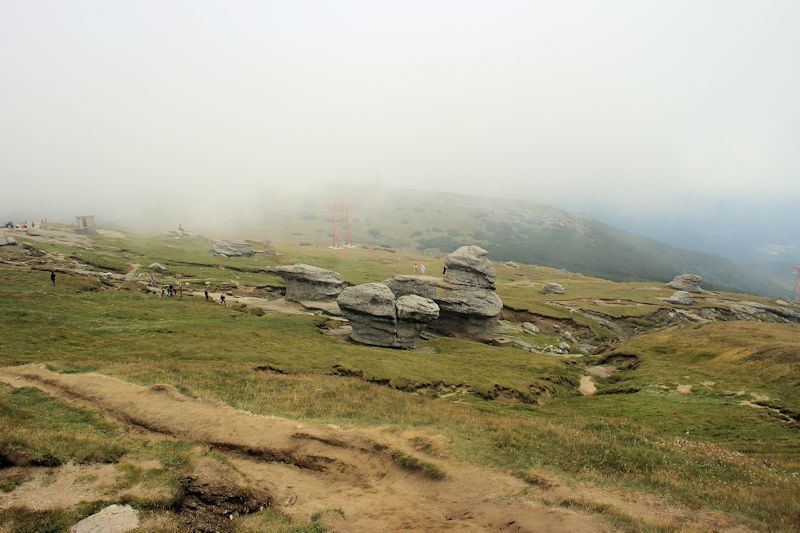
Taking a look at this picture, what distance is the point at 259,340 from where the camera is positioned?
61.2 m

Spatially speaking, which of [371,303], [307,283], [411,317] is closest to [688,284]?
[411,317]

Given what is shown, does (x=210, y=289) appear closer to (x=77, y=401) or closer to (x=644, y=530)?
(x=77, y=401)

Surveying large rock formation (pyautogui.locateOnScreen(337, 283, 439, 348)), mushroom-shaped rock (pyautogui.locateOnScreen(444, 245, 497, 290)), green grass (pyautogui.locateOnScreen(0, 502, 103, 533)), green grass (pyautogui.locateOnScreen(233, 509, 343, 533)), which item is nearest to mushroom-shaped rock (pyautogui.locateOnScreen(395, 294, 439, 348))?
large rock formation (pyautogui.locateOnScreen(337, 283, 439, 348))

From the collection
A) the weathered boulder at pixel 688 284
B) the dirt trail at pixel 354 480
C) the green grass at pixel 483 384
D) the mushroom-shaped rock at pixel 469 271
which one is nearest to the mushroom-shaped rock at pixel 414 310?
the green grass at pixel 483 384

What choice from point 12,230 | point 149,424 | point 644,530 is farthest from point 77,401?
point 12,230

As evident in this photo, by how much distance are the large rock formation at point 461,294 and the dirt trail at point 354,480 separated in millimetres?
58750

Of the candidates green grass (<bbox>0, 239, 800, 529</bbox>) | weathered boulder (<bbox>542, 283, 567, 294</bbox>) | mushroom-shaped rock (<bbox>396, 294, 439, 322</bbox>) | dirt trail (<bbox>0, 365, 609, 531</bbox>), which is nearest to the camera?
dirt trail (<bbox>0, 365, 609, 531</bbox>)

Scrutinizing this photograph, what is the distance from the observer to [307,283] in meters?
95.1

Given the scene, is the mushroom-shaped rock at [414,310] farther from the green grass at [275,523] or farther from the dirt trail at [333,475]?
the green grass at [275,523]

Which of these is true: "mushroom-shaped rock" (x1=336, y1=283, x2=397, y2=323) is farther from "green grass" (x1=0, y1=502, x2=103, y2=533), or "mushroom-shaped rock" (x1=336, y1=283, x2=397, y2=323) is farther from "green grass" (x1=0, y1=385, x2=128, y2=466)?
"green grass" (x1=0, y1=502, x2=103, y2=533)

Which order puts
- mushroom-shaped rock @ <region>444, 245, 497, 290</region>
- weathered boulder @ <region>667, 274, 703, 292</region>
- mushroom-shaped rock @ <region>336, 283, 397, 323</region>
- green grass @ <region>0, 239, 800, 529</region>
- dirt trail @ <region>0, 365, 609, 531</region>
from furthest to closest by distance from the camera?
weathered boulder @ <region>667, 274, 703, 292</region>, mushroom-shaped rock @ <region>444, 245, 497, 290</region>, mushroom-shaped rock @ <region>336, 283, 397, 323</region>, green grass @ <region>0, 239, 800, 529</region>, dirt trail @ <region>0, 365, 609, 531</region>

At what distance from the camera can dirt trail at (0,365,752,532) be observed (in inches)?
820

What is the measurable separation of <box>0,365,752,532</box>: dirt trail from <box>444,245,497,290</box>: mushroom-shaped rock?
214ft

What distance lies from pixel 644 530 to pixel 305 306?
78363 millimetres
